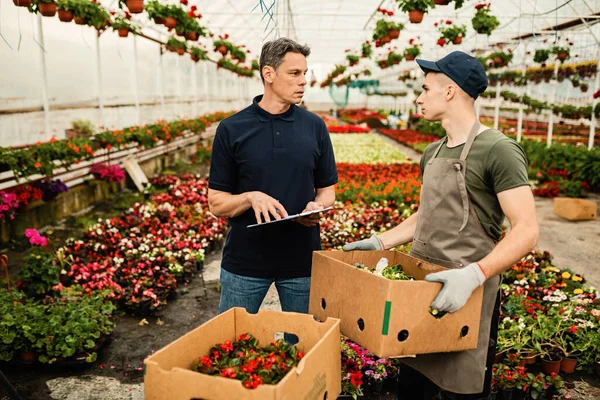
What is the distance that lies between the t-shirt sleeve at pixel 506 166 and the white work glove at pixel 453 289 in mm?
351

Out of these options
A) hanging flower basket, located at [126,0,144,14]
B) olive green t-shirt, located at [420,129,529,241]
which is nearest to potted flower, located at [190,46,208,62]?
hanging flower basket, located at [126,0,144,14]

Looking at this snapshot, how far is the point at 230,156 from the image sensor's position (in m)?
2.18

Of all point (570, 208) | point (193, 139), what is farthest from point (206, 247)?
point (193, 139)

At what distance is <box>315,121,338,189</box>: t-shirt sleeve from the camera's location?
231 centimetres

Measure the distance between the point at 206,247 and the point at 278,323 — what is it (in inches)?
184

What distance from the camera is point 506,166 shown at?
5.57 feet

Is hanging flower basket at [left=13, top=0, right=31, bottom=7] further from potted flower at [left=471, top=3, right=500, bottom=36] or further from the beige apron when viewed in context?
potted flower at [left=471, top=3, right=500, bottom=36]

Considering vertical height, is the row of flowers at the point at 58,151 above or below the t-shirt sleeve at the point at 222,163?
below

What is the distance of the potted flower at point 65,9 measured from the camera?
6.77 meters

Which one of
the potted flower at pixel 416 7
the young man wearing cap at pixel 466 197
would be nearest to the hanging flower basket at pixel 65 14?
the potted flower at pixel 416 7

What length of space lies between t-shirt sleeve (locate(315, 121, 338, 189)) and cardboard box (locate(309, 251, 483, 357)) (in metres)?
0.61

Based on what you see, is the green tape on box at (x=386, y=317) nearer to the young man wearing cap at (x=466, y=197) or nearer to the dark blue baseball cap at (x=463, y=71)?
the young man wearing cap at (x=466, y=197)

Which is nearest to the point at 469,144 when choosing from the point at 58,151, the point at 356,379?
the point at 356,379

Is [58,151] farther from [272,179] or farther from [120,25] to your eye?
[272,179]
